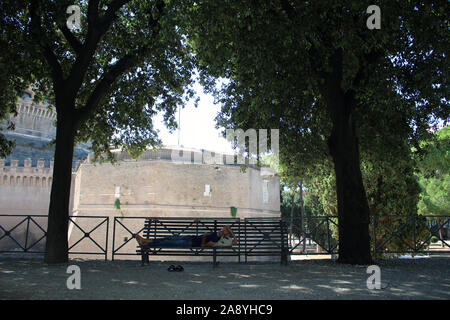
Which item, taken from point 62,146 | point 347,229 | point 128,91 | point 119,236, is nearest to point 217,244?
point 347,229

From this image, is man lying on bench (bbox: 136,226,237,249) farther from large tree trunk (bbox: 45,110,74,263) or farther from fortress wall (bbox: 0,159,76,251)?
fortress wall (bbox: 0,159,76,251)

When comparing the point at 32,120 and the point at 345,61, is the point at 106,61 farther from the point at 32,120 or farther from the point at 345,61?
the point at 32,120

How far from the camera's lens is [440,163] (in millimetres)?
19672

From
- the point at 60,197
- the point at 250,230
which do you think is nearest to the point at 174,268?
the point at 250,230

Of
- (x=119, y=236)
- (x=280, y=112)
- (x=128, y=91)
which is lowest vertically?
(x=119, y=236)

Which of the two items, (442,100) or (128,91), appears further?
(128,91)

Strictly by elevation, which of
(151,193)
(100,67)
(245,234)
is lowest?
(245,234)

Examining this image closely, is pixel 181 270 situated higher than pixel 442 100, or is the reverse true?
pixel 442 100

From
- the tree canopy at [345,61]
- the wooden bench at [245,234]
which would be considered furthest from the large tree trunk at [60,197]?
the tree canopy at [345,61]

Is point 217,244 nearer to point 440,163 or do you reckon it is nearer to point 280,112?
point 280,112

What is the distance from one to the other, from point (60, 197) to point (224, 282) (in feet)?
15.8

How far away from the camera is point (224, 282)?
5879 millimetres
